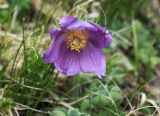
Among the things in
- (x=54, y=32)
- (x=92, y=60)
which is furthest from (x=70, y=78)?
(x=54, y=32)

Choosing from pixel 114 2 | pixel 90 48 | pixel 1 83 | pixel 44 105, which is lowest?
pixel 44 105

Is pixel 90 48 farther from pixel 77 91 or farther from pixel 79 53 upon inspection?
pixel 77 91

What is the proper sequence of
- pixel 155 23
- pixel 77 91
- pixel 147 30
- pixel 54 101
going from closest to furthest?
pixel 54 101
pixel 77 91
pixel 147 30
pixel 155 23

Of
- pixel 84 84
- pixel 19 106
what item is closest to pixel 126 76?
pixel 84 84

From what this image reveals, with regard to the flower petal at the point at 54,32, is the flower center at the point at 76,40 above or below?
below

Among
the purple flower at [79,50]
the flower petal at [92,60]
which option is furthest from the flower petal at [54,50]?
the flower petal at [92,60]

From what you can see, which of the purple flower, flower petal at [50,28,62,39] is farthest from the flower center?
flower petal at [50,28,62,39]

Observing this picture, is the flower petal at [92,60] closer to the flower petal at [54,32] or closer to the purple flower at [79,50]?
the purple flower at [79,50]
